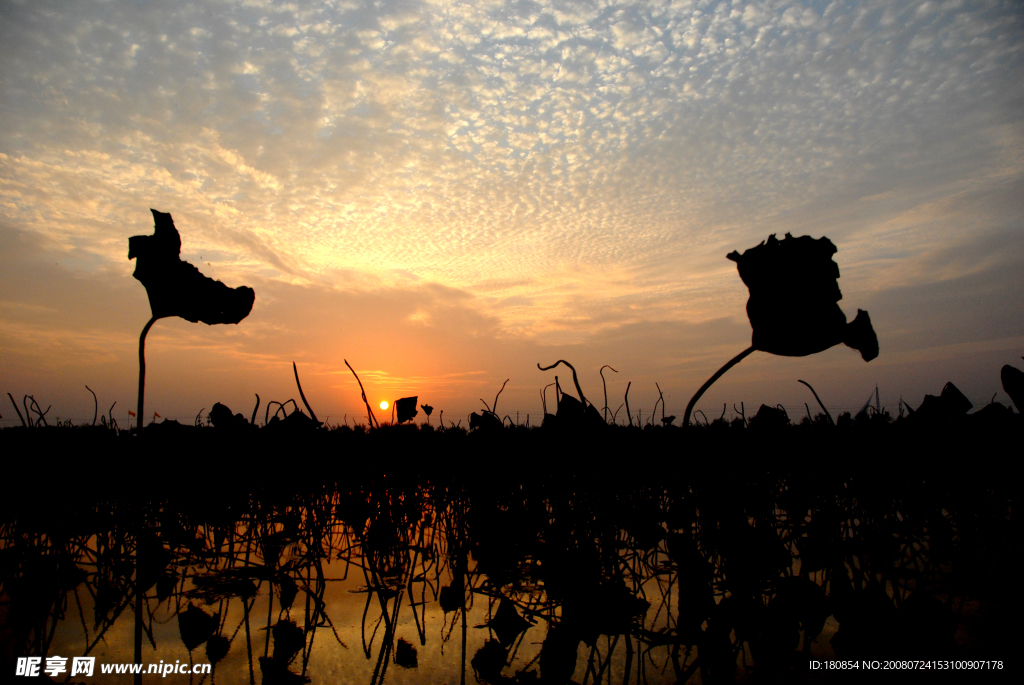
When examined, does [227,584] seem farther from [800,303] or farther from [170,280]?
[800,303]

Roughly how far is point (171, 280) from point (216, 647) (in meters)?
2.43

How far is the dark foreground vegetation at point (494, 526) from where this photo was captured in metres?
2.91

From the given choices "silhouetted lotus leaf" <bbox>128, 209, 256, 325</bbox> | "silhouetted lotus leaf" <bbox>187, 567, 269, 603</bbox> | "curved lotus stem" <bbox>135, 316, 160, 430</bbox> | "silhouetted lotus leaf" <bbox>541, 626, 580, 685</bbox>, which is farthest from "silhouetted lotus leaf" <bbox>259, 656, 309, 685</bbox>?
"silhouetted lotus leaf" <bbox>128, 209, 256, 325</bbox>

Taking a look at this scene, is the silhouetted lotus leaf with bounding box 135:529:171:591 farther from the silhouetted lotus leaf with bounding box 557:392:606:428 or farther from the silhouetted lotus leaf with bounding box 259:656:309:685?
the silhouetted lotus leaf with bounding box 557:392:606:428

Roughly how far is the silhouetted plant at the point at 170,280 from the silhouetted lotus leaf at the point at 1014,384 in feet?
14.0

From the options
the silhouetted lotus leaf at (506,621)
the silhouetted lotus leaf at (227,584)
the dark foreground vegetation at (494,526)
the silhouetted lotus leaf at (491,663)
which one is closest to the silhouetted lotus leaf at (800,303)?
the dark foreground vegetation at (494,526)

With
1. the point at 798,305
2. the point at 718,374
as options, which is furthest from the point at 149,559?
the point at 798,305

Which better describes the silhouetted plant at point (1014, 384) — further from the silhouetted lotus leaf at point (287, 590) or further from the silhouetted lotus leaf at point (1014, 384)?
the silhouetted lotus leaf at point (287, 590)

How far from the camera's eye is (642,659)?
10.2ft

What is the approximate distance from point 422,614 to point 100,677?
1929mm

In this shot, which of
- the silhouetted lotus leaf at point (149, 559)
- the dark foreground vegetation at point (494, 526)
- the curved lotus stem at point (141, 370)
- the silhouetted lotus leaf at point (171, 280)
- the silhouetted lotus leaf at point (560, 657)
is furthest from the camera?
the silhouetted lotus leaf at point (149, 559)

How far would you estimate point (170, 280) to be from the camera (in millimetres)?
2215

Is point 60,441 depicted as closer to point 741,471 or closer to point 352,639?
point 352,639

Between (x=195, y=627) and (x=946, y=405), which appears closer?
(x=195, y=627)
